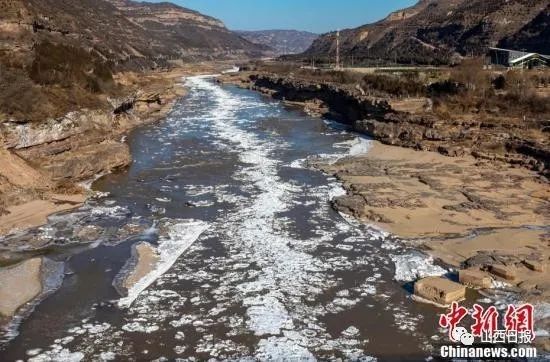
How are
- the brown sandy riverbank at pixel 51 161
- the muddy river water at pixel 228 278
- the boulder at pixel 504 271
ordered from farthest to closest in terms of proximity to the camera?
1. the brown sandy riverbank at pixel 51 161
2. the boulder at pixel 504 271
3. the muddy river water at pixel 228 278

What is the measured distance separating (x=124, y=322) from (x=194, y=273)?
2915 millimetres

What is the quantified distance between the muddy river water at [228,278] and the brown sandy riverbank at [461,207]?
1029 mm

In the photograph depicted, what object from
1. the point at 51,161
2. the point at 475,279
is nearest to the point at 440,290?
the point at 475,279

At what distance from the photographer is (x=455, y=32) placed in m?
91.2

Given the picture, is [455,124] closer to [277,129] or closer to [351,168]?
[351,168]

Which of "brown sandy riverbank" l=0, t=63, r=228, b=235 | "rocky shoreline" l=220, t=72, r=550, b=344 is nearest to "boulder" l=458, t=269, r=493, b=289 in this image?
"rocky shoreline" l=220, t=72, r=550, b=344

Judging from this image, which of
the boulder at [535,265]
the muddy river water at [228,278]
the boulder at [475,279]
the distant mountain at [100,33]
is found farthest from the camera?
the distant mountain at [100,33]

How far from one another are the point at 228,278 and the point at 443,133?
20.4m

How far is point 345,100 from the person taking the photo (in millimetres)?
47906

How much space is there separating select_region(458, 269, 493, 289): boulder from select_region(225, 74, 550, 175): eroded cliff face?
477 inches

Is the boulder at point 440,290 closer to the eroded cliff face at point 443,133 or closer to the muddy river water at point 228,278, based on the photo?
the muddy river water at point 228,278

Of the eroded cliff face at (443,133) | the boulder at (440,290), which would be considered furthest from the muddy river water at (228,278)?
the eroded cliff face at (443,133)

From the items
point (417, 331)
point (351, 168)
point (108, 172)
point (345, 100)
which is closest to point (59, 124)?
point (108, 172)

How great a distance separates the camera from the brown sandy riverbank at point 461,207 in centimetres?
1525
